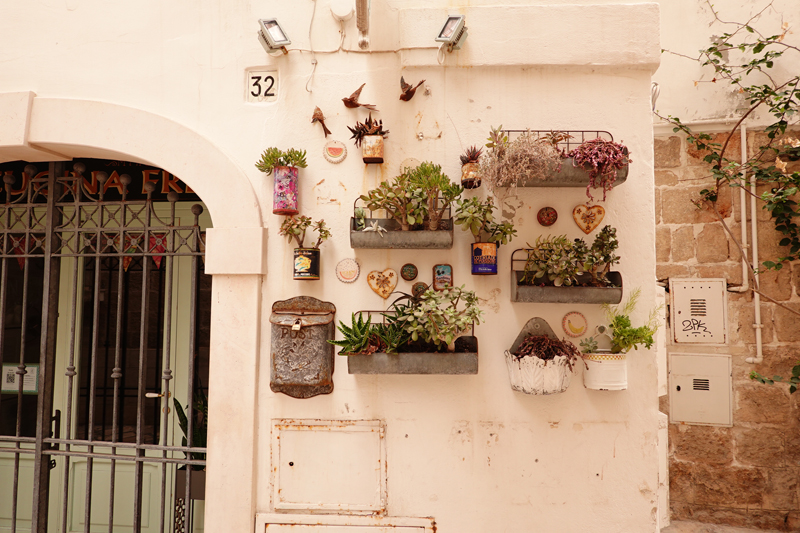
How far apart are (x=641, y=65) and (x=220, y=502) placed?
10.5 feet

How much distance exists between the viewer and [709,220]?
3.69 meters

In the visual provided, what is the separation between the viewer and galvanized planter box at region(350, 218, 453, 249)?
220cm

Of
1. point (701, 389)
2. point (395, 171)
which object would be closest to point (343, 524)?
point (395, 171)

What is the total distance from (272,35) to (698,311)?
3698mm

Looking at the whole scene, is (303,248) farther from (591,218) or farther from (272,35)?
(591,218)

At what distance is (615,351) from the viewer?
90.0 inches

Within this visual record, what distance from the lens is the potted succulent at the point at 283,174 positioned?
7.80 feet

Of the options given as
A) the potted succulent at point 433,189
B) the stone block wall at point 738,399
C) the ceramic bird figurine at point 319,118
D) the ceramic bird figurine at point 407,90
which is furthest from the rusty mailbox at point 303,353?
the stone block wall at point 738,399

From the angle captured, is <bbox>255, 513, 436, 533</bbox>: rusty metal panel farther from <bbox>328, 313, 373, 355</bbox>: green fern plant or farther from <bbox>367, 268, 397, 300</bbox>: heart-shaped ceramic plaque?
<bbox>367, 268, 397, 300</bbox>: heart-shaped ceramic plaque

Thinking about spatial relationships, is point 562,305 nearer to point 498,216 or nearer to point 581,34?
point 498,216

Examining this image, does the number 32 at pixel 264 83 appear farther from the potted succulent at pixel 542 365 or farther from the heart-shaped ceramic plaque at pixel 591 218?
the potted succulent at pixel 542 365

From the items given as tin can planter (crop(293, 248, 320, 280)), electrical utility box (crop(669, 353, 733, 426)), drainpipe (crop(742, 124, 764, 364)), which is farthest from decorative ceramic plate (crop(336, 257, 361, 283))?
drainpipe (crop(742, 124, 764, 364))

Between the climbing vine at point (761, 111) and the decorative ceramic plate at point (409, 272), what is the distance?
274 cm

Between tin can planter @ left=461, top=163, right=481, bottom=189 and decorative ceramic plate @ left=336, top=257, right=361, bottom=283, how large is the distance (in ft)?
2.38
